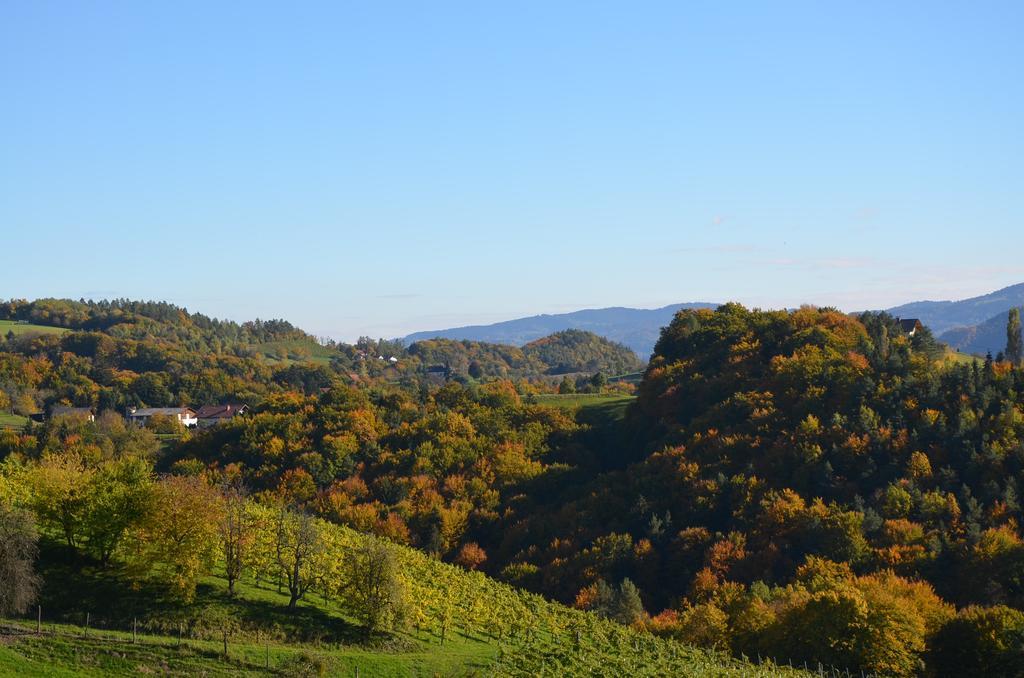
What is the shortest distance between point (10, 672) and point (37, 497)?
21.8m

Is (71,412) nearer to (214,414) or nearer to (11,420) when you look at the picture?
(11,420)

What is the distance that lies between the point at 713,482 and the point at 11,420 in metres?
127

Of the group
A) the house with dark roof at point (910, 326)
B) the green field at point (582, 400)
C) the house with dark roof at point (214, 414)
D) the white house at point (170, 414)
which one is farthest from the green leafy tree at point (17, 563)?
the house with dark roof at point (214, 414)

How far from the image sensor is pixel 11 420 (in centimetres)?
17675

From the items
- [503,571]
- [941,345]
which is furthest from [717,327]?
[503,571]

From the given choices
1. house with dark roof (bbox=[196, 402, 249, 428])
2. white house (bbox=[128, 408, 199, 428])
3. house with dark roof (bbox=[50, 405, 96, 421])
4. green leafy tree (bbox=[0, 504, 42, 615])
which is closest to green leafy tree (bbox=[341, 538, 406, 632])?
green leafy tree (bbox=[0, 504, 42, 615])

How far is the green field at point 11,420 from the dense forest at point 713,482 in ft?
30.2

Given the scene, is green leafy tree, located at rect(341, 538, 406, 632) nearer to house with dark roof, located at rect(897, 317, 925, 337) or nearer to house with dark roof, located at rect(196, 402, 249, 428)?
house with dark roof, located at rect(897, 317, 925, 337)

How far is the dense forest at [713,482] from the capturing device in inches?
2456

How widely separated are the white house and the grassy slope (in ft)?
435

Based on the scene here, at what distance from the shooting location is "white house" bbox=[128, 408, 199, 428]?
18750 cm

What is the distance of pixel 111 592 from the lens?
180 feet

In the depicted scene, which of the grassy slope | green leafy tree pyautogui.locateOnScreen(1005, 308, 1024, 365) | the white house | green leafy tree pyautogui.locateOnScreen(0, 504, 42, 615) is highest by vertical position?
green leafy tree pyautogui.locateOnScreen(1005, 308, 1024, 365)

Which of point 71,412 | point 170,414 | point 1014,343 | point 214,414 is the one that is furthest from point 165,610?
point 214,414
